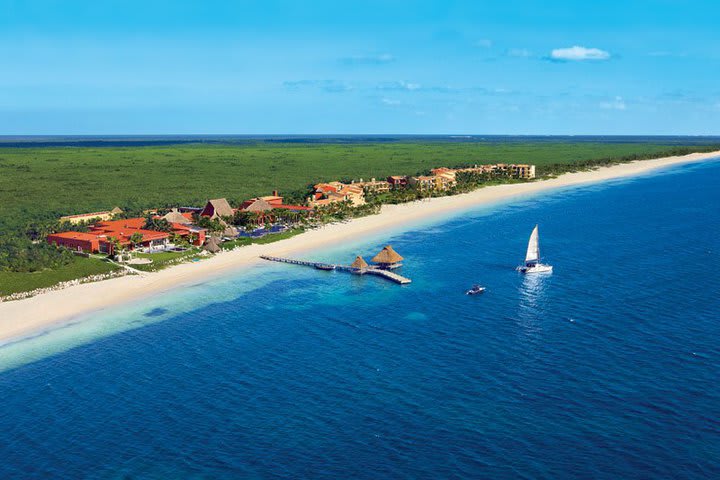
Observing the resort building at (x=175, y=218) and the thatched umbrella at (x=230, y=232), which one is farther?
the resort building at (x=175, y=218)

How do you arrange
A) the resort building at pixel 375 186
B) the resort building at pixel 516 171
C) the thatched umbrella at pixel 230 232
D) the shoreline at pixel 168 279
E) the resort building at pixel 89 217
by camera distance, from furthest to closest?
the resort building at pixel 516 171
the resort building at pixel 375 186
the resort building at pixel 89 217
the thatched umbrella at pixel 230 232
the shoreline at pixel 168 279

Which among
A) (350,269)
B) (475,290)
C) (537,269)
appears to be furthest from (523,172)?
(475,290)

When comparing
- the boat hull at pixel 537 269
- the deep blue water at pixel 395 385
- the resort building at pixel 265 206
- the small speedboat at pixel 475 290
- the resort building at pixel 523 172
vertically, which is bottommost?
the deep blue water at pixel 395 385

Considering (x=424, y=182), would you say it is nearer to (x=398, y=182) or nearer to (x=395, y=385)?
(x=398, y=182)

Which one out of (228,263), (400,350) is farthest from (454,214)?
(400,350)

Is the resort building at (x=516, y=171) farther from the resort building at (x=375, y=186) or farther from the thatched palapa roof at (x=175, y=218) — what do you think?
the thatched palapa roof at (x=175, y=218)

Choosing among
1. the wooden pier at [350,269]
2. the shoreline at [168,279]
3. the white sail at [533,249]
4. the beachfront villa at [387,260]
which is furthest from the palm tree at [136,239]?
the white sail at [533,249]
